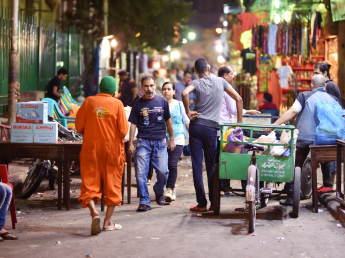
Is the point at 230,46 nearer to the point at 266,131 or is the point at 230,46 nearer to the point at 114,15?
the point at 114,15

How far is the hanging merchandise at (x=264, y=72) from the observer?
20219mm

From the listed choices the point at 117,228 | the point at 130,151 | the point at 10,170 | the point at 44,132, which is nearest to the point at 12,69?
the point at 10,170

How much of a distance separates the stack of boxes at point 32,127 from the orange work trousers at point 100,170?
1.47 meters

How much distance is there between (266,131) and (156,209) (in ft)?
7.21

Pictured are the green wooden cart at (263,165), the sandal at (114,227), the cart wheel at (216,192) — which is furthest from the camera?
the cart wheel at (216,192)

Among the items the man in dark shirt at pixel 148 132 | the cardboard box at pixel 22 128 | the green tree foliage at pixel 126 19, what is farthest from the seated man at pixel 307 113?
the green tree foliage at pixel 126 19

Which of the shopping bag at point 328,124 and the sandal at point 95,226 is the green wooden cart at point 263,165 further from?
the sandal at point 95,226

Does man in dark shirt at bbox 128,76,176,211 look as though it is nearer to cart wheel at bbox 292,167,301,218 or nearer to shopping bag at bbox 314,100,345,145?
cart wheel at bbox 292,167,301,218

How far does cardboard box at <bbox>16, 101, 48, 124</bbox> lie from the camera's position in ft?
25.5

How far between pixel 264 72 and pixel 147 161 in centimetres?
1321

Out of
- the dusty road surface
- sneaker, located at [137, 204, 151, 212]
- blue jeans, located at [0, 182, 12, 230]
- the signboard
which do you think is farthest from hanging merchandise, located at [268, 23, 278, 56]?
blue jeans, located at [0, 182, 12, 230]

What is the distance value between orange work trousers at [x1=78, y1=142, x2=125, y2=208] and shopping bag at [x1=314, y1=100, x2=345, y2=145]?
3.32 m

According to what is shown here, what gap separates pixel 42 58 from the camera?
A: 1841 cm

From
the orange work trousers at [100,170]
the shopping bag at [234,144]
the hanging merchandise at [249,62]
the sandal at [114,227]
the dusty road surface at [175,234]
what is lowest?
the dusty road surface at [175,234]
